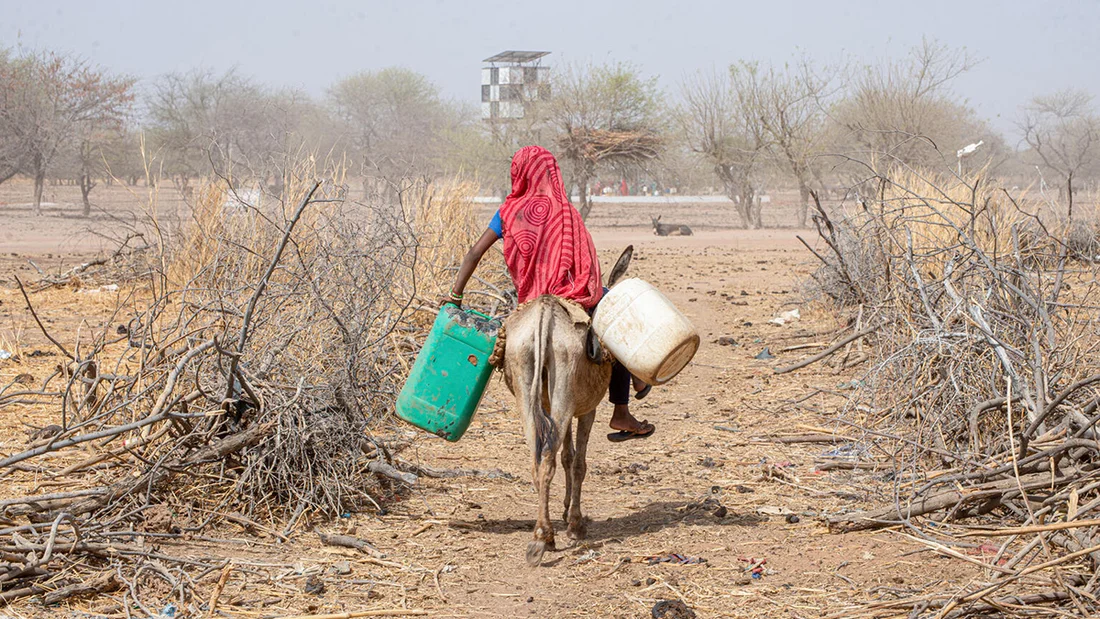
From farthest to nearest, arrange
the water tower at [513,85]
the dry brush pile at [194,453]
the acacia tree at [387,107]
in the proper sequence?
the acacia tree at [387,107]
the water tower at [513,85]
the dry brush pile at [194,453]

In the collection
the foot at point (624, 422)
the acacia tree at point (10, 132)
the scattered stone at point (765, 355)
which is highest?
the acacia tree at point (10, 132)

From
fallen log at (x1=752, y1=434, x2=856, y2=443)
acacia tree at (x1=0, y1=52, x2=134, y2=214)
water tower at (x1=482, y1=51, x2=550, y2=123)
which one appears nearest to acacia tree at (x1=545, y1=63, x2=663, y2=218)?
water tower at (x1=482, y1=51, x2=550, y2=123)

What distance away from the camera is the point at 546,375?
4590 millimetres

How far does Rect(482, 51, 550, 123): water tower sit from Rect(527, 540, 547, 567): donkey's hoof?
1293 inches

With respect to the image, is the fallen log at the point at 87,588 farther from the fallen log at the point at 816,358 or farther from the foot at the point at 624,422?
the fallen log at the point at 816,358

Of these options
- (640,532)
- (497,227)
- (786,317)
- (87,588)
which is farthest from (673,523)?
(786,317)

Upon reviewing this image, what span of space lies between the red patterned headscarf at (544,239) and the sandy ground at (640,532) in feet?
3.78

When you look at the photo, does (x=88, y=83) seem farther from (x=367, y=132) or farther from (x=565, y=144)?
(x=367, y=132)

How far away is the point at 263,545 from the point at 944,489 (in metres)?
2.97

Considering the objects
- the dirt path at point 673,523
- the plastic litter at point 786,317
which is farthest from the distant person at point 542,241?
the plastic litter at point 786,317

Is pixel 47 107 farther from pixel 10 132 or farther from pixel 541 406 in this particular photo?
pixel 541 406

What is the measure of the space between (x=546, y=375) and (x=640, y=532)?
92 cm

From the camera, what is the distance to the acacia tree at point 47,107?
29.0m

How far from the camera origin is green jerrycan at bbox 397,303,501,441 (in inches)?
189
